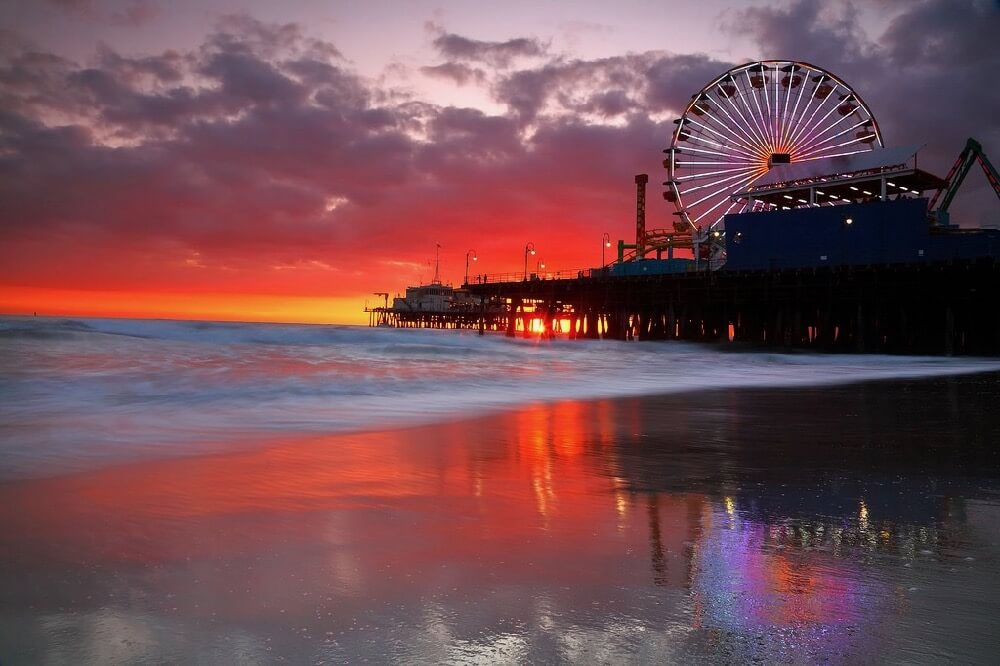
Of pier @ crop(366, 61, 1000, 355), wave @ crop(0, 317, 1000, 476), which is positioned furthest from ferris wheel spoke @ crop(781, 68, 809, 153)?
wave @ crop(0, 317, 1000, 476)

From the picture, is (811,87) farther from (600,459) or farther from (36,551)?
Answer: (36,551)

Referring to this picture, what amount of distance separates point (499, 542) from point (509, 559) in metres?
0.35

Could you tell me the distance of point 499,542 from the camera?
168 inches

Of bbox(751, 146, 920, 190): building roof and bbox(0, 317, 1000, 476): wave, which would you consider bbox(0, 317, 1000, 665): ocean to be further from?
bbox(751, 146, 920, 190): building roof

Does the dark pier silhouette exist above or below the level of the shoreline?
above

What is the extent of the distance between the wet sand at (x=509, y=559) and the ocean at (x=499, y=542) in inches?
0.7

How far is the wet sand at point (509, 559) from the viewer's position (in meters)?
2.84

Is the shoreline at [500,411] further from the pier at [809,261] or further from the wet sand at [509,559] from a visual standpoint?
the pier at [809,261]

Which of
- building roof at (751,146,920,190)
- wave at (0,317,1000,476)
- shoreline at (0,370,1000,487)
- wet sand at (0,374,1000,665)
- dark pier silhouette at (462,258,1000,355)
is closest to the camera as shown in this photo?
wet sand at (0,374,1000,665)

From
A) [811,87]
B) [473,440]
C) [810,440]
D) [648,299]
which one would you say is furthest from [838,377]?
[811,87]

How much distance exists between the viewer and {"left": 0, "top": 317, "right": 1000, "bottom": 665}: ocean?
287 centimetres

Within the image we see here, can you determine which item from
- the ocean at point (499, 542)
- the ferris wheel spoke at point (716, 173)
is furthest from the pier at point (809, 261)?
the ocean at point (499, 542)

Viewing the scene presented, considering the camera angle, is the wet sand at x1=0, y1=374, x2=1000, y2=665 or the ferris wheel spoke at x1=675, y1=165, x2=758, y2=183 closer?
the wet sand at x1=0, y1=374, x2=1000, y2=665

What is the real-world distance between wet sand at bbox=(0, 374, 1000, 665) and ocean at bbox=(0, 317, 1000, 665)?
19 millimetres
